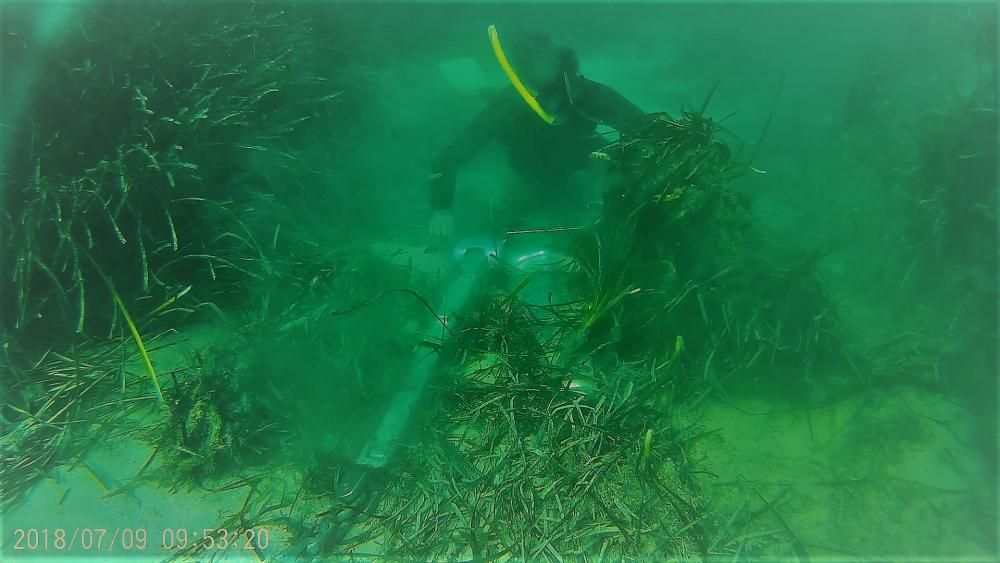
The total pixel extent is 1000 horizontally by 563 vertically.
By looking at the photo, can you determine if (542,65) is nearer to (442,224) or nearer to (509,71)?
(509,71)

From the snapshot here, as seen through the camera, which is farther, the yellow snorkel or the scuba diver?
the scuba diver

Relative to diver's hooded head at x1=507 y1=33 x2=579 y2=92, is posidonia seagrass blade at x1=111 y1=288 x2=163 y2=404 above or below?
below

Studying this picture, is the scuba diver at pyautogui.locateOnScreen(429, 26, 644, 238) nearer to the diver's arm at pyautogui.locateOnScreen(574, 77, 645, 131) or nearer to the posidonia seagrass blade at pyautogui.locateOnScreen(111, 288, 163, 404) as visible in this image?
the diver's arm at pyautogui.locateOnScreen(574, 77, 645, 131)

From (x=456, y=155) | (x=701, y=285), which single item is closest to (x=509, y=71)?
(x=456, y=155)

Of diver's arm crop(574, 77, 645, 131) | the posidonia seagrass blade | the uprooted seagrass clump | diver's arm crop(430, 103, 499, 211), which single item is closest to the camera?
the posidonia seagrass blade

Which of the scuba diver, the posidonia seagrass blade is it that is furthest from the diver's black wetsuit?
the posidonia seagrass blade

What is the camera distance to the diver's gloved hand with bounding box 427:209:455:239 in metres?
3.08

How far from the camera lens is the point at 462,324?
2.49m

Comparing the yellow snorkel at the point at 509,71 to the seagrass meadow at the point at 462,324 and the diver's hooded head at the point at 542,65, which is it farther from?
the diver's hooded head at the point at 542,65

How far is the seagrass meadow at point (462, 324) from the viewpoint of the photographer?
188 cm

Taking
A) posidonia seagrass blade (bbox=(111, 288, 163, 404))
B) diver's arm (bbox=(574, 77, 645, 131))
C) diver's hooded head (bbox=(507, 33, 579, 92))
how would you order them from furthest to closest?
diver's arm (bbox=(574, 77, 645, 131)), diver's hooded head (bbox=(507, 33, 579, 92)), posidonia seagrass blade (bbox=(111, 288, 163, 404))

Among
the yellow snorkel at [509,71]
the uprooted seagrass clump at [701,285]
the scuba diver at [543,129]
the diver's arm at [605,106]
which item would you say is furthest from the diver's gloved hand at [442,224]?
the diver's arm at [605,106]

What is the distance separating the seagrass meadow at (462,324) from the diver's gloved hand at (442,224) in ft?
0.20

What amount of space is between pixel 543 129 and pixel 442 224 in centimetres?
102
